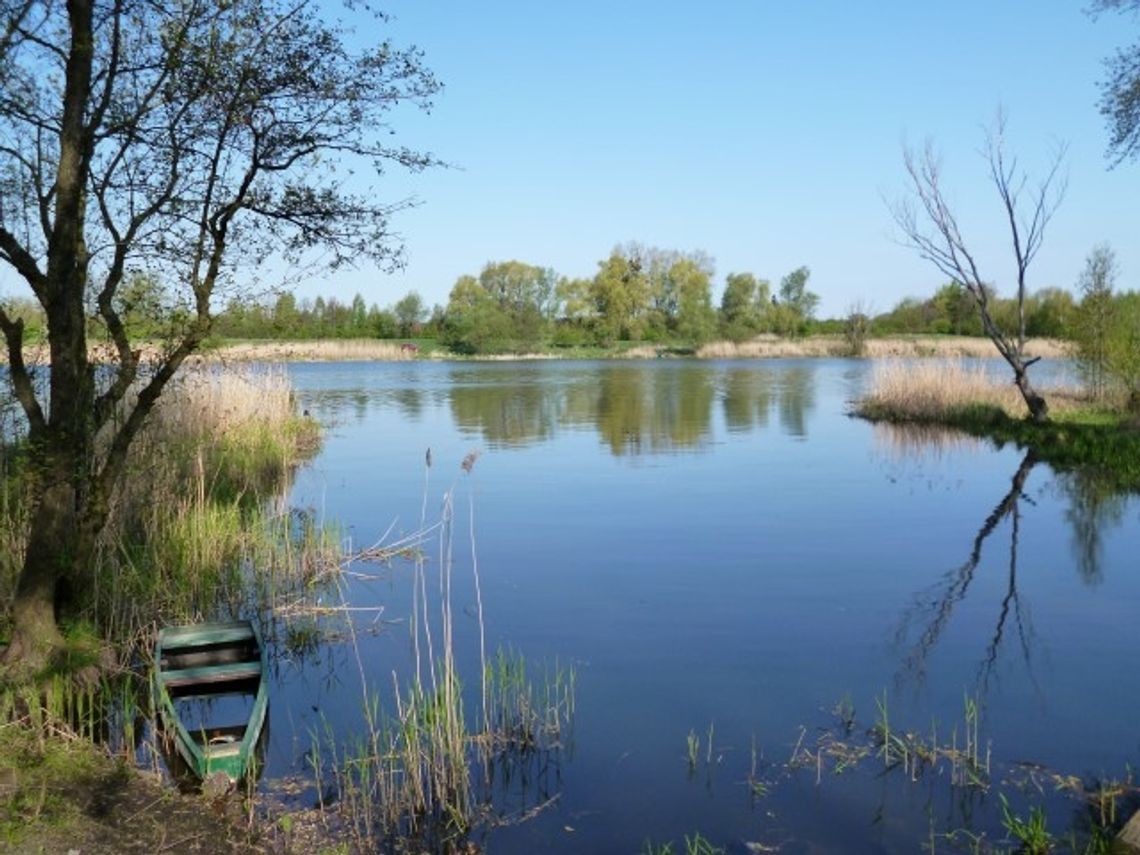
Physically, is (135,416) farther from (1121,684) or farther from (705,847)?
(1121,684)

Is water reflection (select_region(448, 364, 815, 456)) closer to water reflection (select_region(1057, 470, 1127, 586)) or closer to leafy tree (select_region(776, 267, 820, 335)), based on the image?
water reflection (select_region(1057, 470, 1127, 586))

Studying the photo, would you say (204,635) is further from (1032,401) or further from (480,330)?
(480,330)

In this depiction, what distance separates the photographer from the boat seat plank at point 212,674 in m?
6.85

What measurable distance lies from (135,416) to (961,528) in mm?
11094

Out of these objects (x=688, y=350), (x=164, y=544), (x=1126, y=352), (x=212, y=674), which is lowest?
(x=212, y=674)

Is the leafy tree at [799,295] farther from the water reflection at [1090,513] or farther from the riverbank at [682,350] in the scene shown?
the water reflection at [1090,513]

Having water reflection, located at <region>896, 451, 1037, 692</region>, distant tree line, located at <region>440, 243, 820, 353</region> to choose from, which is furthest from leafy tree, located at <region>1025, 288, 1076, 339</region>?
water reflection, located at <region>896, 451, 1037, 692</region>

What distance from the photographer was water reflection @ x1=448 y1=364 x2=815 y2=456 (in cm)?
2603

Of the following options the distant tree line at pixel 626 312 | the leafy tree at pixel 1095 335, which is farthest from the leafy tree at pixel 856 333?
the leafy tree at pixel 1095 335

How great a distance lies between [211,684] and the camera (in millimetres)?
7105

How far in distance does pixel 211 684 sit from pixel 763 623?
4.97 metres

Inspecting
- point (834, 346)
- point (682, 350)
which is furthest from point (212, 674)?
point (682, 350)

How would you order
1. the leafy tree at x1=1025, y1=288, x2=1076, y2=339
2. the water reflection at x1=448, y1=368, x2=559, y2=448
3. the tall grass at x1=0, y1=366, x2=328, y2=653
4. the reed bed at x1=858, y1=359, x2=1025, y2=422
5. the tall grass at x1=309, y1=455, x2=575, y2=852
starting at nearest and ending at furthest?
the tall grass at x1=309, y1=455, x2=575, y2=852 < the tall grass at x1=0, y1=366, x2=328, y2=653 < the water reflection at x1=448, y1=368, x2=559, y2=448 < the reed bed at x1=858, y1=359, x2=1025, y2=422 < the leafy tree at x1=1025, y1=288, x2=1076, y2=339

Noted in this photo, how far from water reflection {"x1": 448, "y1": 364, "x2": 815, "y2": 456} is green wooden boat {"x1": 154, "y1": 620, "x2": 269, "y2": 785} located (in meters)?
15.4
